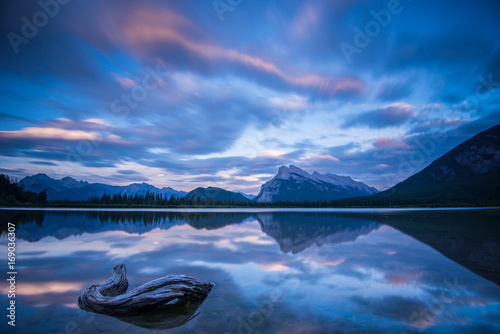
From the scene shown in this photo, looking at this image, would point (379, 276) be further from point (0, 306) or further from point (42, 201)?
point (42, 201)

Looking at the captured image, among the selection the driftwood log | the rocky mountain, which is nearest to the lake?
the driftwood log

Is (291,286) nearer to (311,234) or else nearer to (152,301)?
(152,301)

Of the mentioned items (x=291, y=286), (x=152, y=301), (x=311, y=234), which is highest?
(x=311, y=234)

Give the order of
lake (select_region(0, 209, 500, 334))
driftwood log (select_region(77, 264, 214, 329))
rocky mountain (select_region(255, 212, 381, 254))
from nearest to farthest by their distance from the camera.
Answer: lake (select_region(0, 209, 500, 334)) < driftwood log (select_region(77, 264, 214, 329)) < rocky mountain (select_region(255, 212, 381, 254))

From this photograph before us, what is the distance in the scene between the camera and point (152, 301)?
9.41 metres

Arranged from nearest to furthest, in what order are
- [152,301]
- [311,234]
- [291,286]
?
[152,301], [291,286], [311,234]

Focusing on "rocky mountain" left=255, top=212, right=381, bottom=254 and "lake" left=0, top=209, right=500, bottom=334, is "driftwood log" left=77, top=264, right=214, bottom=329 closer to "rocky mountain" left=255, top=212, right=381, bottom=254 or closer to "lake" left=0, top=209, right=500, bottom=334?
"lake" left=0, top=209, right=500, bottom=334

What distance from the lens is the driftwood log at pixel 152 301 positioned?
343 inches

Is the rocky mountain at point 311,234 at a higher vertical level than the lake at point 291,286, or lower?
higher

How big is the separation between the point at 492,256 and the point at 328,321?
17374 millimetres

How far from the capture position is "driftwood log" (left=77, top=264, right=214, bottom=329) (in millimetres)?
8719

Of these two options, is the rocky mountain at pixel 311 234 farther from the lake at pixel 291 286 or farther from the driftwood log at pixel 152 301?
the driftwood log at pixel 152 301

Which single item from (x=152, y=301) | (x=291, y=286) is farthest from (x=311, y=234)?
(x=152, y=301)

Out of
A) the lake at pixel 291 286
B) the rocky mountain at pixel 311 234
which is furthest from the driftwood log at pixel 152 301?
the rocky mountain at pixel 311 234
